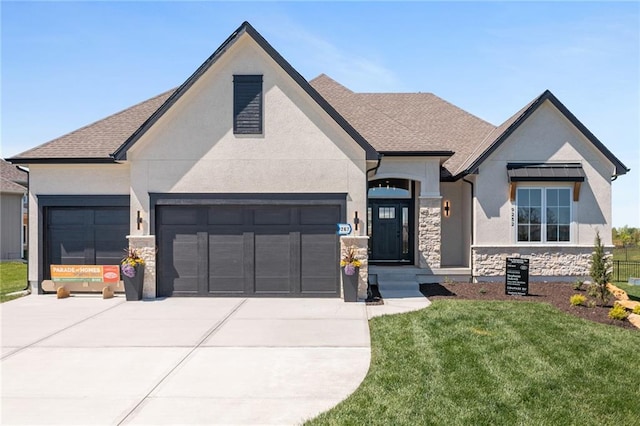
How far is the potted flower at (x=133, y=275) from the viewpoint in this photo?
39.4 ft

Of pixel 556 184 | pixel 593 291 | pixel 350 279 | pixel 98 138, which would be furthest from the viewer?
pixel 556 184

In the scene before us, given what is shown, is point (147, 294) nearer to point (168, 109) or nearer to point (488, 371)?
point (168, 109)

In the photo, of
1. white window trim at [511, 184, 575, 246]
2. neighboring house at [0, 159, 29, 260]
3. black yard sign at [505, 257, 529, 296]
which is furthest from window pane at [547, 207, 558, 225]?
neighboring house at [0, 159, 29, 260]

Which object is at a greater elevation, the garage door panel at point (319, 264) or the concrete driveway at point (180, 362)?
the garage door panel at point (319, 264)

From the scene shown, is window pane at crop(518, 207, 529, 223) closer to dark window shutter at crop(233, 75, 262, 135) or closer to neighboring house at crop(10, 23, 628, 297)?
neighboring house at crop(10, 23, 628, 297)

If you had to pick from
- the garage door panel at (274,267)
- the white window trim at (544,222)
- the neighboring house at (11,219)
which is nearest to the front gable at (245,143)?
the garage door panel at (274,267)

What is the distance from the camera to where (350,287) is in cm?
1176

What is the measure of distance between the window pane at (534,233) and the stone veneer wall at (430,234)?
3.16 meters

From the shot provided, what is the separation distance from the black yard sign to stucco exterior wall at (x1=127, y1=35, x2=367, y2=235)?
4840 mm

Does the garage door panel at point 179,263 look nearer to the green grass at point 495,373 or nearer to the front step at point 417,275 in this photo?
the front step at point 417,275

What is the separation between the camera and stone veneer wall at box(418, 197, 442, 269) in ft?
46.8

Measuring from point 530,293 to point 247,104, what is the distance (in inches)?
404

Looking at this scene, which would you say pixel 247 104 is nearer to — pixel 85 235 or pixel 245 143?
pixel 245 143

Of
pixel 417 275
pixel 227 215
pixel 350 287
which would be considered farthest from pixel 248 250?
pixel 417 275
